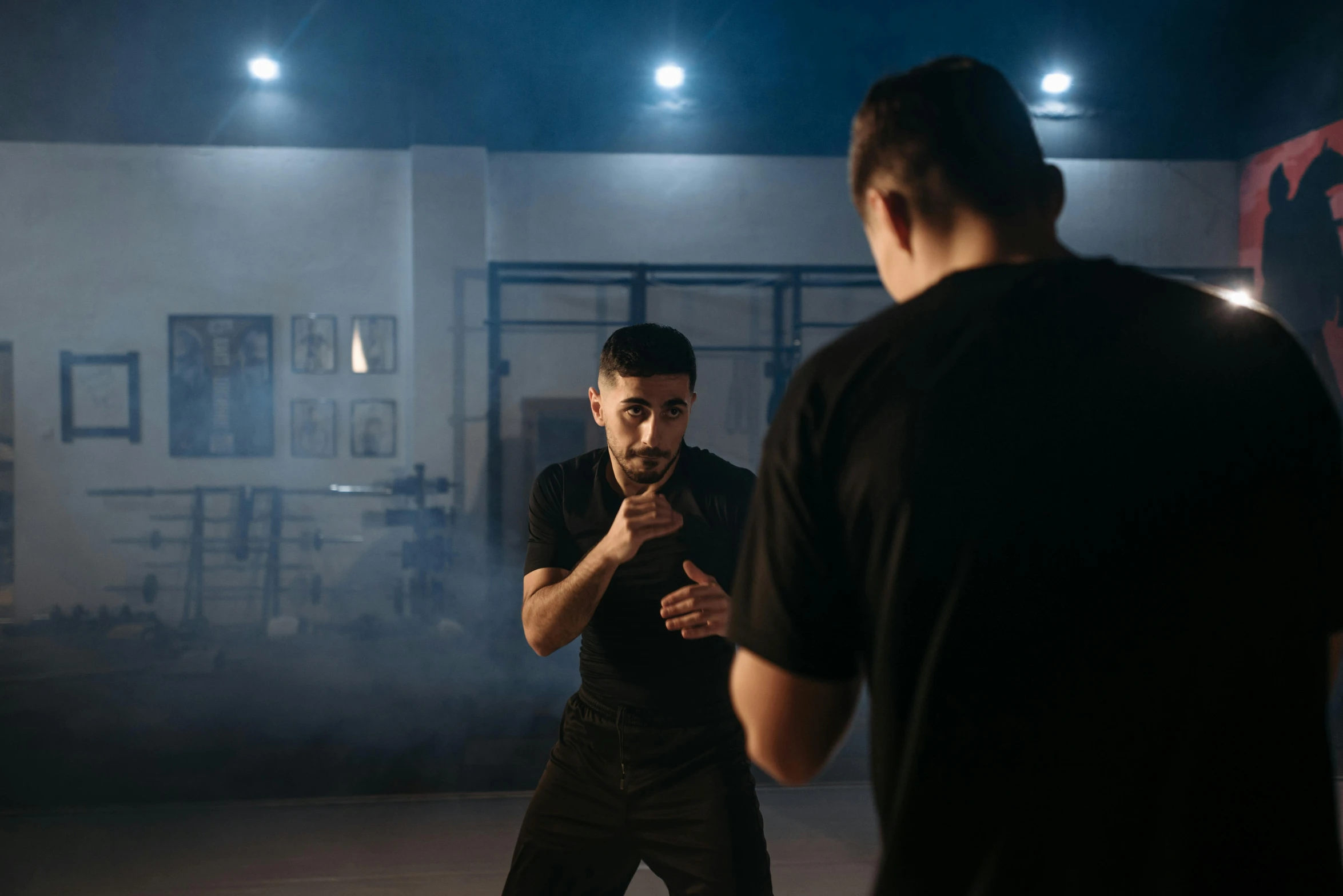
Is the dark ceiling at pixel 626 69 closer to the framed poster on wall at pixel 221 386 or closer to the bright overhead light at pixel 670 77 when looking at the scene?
A: the bright overhead light at pixel 670 77

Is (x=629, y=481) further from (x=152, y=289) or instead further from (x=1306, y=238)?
(x=152, y=289)

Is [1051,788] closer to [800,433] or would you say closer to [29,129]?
[800,433]

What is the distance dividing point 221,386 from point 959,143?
5.72 m

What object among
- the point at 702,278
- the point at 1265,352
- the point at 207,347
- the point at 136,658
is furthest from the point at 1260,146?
the point at 136,658

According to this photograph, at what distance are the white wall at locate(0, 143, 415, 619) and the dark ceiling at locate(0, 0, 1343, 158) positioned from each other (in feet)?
0.78

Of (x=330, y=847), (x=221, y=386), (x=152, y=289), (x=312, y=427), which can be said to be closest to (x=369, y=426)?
(x=312, y=427)

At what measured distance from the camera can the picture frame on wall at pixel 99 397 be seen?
550 centimetres

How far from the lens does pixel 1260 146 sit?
17.2 feet

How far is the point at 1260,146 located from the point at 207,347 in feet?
21.3

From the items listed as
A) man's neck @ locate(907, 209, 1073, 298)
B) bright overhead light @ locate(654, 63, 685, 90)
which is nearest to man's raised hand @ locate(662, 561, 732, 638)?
man's neck @ locate(907, 209, 1073, 298)

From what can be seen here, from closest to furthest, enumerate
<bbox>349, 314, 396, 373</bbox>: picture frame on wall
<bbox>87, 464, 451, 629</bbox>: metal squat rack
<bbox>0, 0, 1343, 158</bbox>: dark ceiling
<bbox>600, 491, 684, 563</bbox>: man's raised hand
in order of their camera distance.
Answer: <bbox>600, 491, 684, 563</bbox>: man's raised hand < <bbox>0, 0, 1343, 158</bbox>: dark ceiling < <bbox>87, 464, 451, 629</bbox>: metal squat rack < <bbox>349, 314, 396, 373</bbox>: picture frame on wall

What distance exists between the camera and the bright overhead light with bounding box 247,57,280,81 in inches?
171

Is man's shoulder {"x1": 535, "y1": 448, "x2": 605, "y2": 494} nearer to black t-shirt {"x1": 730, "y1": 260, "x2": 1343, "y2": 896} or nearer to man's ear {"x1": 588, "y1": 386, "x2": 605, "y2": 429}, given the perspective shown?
man's ear {"x1": 588, "y1": 386, "x2": 605, "y2": 429}

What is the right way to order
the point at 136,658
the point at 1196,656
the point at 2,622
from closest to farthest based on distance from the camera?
1. the point at 1196,656
2. the point at 136,658
3. the point at 2,622
